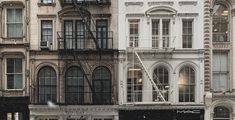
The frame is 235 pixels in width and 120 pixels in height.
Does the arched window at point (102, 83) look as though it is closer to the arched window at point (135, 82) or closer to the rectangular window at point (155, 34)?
the arched window at point (135, 82)

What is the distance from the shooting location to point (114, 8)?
36.0m

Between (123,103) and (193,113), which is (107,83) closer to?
(123,103)

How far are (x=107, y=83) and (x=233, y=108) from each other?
9662mm

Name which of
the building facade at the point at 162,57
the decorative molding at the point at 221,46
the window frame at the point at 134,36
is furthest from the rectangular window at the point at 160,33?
the decorative molding at the point at 221,46

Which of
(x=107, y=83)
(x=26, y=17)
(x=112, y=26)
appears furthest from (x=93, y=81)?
(x=26, y=17)

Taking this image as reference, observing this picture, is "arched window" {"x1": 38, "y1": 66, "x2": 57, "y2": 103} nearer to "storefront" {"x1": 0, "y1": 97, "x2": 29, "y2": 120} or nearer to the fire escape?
the fire escape

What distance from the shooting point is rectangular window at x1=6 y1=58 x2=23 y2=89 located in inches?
1430

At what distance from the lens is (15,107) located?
1414 inches

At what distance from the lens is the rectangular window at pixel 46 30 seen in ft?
119

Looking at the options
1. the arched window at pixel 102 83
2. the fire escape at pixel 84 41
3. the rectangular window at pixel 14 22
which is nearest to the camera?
the fire escape at pixel 84 41

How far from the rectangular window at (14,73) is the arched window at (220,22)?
15231 millimetres

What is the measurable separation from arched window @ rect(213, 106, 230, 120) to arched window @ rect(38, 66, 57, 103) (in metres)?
12.5

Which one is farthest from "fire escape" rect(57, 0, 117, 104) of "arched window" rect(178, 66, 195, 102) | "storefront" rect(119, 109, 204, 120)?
"arched window" rect(178, 66, 195, 102)

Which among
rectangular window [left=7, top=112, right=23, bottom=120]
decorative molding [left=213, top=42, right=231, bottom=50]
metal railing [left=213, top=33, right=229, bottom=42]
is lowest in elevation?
rectangular window [left=7, top=112, right=23, bottom=120]
